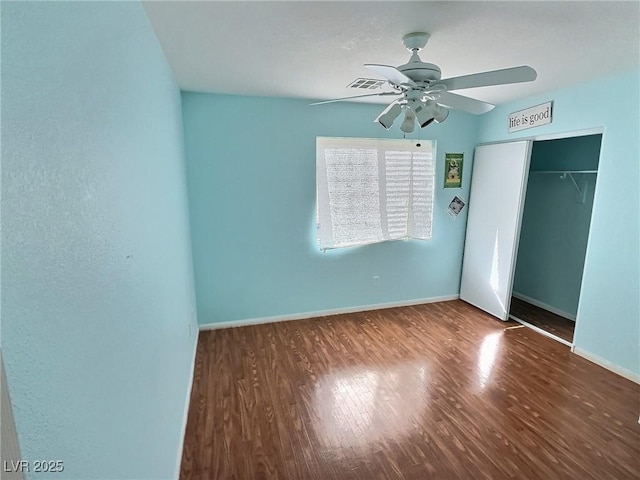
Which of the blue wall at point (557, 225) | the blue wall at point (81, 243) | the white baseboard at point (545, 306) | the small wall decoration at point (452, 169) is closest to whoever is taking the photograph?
the blue wall at point (81, 243)

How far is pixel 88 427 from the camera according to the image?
0.77m

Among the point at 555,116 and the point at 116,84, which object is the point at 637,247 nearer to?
the point at 555,116

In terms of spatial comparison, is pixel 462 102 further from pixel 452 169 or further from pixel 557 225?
pixel 557 225

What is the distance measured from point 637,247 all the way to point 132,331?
352 cm

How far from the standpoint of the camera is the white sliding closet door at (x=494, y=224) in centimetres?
351

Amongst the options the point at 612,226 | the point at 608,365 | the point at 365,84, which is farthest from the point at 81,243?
the point at 608,365

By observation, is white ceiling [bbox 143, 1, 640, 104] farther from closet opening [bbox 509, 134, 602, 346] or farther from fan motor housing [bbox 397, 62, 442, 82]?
closet opening [bbox 509, 134, 602, 346]

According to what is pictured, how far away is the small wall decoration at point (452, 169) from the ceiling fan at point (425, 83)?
189 centimetres

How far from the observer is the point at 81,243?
2.54ft

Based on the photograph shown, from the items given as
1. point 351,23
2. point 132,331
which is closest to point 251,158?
point 351,23

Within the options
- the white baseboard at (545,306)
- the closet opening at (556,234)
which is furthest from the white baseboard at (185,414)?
the white baseboard at (545,306)

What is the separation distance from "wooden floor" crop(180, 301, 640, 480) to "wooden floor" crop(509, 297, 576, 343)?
27 cm

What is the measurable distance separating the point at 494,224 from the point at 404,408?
2493mm

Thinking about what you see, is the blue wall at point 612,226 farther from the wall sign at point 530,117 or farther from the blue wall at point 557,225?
the blue wall at point 557,225
